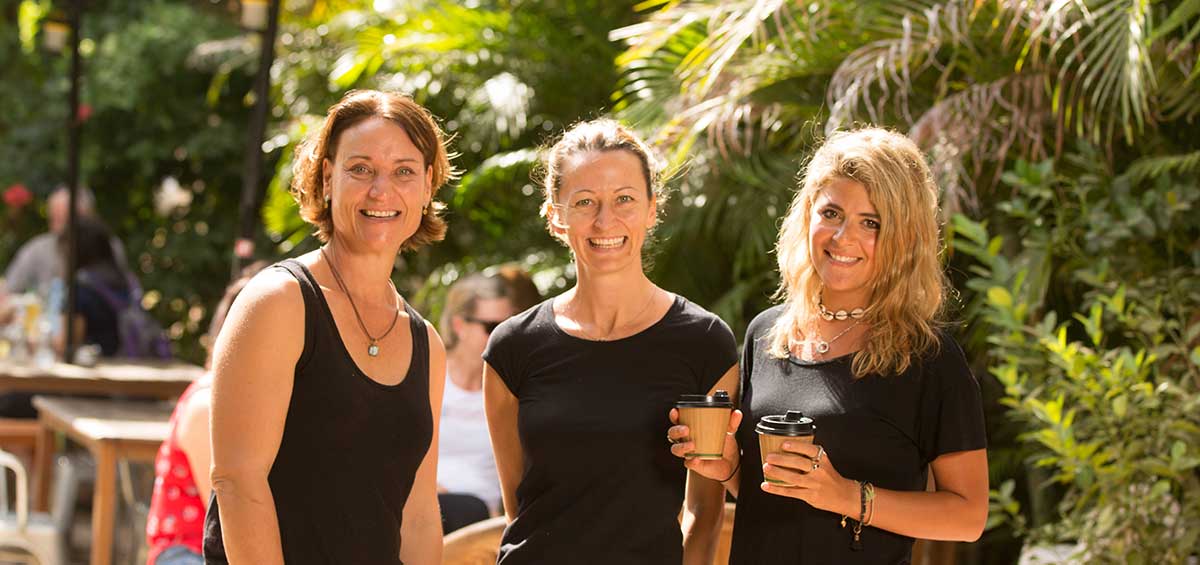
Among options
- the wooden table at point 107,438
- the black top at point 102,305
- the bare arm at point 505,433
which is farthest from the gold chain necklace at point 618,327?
→ the black top at point 102,305

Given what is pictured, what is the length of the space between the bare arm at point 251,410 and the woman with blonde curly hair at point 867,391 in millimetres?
704

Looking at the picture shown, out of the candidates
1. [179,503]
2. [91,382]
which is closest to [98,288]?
[91,382]

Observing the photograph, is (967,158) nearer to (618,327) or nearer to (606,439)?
(618,327)

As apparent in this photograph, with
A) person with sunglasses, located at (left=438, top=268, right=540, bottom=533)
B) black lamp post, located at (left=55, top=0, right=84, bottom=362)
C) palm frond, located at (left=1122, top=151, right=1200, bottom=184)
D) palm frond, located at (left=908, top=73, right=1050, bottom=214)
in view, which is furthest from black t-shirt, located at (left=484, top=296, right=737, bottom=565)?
black lamp post, located at (left=55, top=0, right=84, bottom=362)

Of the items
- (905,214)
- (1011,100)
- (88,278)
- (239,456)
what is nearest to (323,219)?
(239,456)

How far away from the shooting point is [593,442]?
266cm

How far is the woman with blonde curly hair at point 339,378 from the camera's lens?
2309mm

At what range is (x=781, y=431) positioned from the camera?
2377 mm

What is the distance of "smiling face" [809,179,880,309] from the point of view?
8.66 feet

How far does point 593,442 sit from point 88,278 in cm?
728

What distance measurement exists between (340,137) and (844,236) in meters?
0.96

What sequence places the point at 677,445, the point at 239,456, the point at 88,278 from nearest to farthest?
the point at 239,456 < the point at 677,445 < the point at 88,278

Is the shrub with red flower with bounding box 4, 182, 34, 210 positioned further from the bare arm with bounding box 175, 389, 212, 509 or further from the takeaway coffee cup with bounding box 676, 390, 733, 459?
the takeaway coffee cup with bounding box 676, 390, 733, 459

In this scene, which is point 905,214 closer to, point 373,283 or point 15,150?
point 373,283
